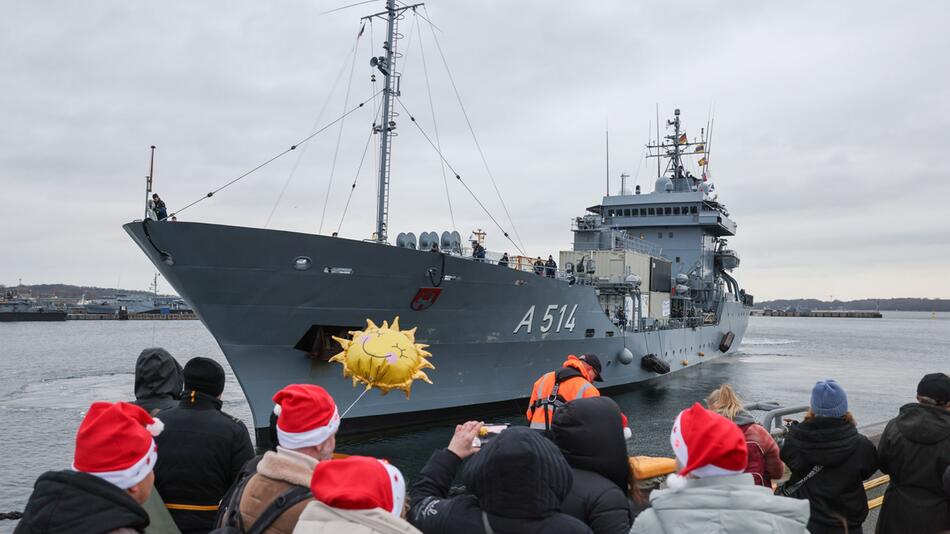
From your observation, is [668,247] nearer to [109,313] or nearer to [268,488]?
[268,488]

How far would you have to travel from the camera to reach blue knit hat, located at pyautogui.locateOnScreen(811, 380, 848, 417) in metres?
3.18

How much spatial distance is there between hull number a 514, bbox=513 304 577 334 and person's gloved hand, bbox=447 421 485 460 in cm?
1143

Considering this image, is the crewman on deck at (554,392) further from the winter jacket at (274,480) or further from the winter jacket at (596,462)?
the winter jacket at (274,480)

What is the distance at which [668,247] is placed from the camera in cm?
2719

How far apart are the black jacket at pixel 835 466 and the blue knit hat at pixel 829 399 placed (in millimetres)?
56

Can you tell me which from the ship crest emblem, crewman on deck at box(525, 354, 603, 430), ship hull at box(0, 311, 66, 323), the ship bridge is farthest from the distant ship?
crewman on deck at box(525, 354, 603, 430)

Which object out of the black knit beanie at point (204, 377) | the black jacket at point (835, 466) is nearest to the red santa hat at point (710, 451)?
the black jacket at point (835, 466)

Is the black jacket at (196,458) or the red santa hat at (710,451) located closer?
the red santa hat at (710,451)

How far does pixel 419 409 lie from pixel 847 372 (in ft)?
87.1

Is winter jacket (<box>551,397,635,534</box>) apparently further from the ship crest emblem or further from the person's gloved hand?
the ship crest emblem

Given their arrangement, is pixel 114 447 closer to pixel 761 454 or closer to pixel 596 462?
pixel 596 462

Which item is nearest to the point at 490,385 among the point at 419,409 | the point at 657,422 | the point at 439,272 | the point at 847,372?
the point at 419,409

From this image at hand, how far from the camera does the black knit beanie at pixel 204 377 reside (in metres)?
3.19

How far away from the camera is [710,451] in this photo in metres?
1.96
